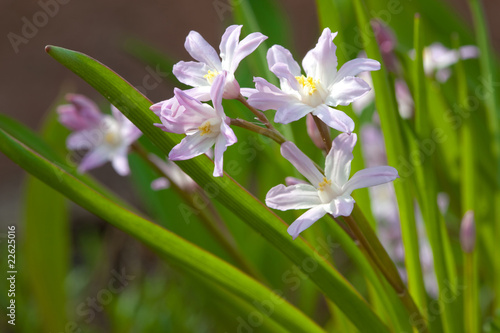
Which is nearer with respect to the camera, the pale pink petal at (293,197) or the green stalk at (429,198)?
the pale pink petal at (293,197)

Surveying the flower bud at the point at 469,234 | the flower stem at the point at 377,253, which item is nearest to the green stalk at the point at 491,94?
the flower bud at the point at 469,234

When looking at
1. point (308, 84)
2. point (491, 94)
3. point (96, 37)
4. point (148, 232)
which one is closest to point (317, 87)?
point (308, 84)

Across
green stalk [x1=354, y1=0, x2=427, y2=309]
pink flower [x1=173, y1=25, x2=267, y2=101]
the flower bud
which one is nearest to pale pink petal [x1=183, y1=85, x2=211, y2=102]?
pink flower [x1=173, y1=25, x2=267, y2=101]

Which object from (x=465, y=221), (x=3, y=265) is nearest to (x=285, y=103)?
(x=465, y=221)

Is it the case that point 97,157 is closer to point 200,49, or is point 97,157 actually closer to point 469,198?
point 200,49

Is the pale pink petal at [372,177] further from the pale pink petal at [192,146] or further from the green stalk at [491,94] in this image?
the green stalk at [491,94]

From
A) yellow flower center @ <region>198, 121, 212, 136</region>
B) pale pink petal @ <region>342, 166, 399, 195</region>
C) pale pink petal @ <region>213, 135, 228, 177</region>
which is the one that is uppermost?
yellow flower center @ <region>198, 121, 212, 136</region>

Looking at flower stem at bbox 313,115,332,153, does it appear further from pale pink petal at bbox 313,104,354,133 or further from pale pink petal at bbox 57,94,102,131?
pale pink petal at bbox 57,94,102,131

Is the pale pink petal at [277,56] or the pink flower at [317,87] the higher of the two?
the pale pink petal at [277,56]
